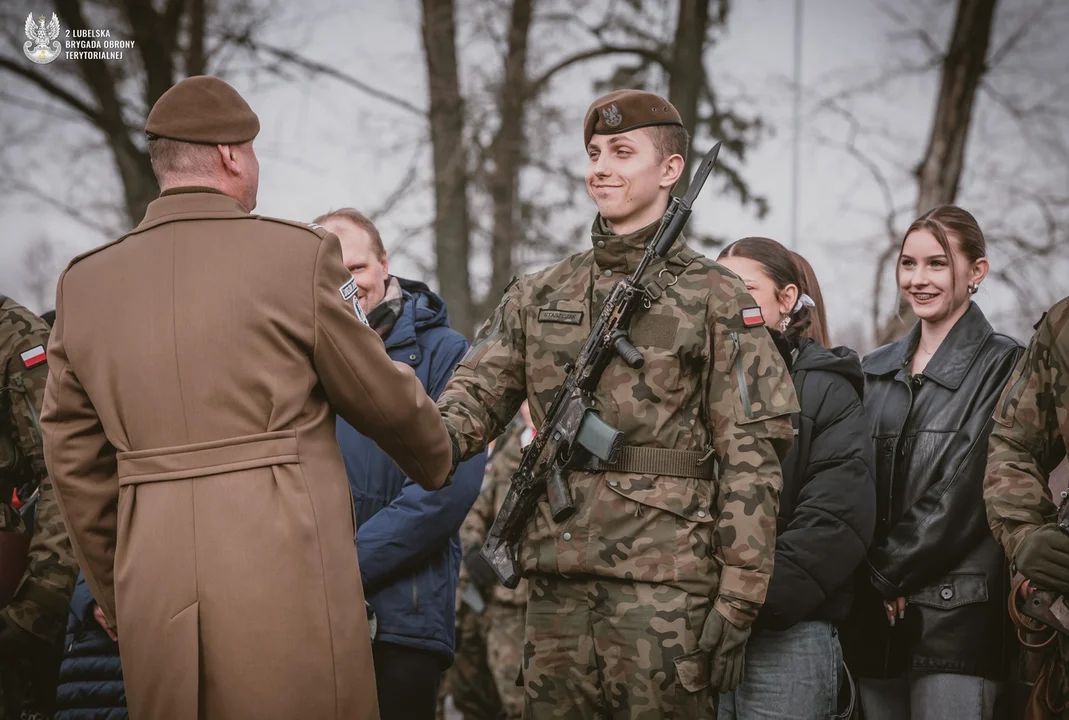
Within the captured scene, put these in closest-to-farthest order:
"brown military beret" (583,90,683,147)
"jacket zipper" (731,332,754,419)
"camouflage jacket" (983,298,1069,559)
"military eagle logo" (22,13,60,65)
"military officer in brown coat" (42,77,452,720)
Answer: "military officer in brown coat" (42,77,452,720) < "jacket zipper" (731,332,754,419) < "camouflage jacket" (983,298,1069,559) < "brown military beret" (583,90,683,147) < "military eagle logo" (22,13,60,65)

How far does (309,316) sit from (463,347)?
67.3 inches

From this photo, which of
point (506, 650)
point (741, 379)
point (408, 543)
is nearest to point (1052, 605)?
point (741, 379)

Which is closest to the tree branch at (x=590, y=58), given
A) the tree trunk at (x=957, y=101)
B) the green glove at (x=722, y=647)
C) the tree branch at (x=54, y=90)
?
the tree trunk at (x=957, y=101)

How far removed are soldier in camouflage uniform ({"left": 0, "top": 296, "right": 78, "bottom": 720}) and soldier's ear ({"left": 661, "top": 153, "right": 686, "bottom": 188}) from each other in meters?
2.42

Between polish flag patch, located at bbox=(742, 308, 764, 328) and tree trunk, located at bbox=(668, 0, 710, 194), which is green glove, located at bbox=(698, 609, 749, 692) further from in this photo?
tree trunk, located at bbox=(668, 0, 710, 194)

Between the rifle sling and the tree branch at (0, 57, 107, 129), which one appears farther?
the tree branch at (0, 57, 107, 129)

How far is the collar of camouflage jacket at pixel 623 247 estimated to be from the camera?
3756mm

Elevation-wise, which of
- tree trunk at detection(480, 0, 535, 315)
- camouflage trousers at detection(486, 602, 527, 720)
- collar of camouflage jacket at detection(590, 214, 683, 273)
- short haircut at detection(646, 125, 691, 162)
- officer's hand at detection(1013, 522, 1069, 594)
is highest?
tree trunk at detection(480, 0, 535, 315)

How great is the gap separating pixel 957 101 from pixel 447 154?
5.86 m

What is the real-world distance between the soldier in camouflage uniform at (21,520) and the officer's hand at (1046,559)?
3347mm

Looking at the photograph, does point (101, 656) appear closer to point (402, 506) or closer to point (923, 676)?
point (402, 506)

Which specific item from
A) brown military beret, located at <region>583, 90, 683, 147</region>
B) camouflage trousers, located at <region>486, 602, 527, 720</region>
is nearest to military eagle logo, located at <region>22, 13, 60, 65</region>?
camouflage trousers, located at <region>486, 602, 527, 720</region>

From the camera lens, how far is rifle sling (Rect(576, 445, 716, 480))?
354 cm

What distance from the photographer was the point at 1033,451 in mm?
3824
